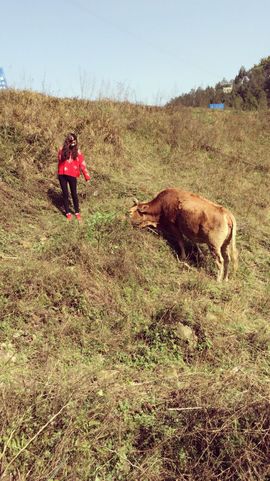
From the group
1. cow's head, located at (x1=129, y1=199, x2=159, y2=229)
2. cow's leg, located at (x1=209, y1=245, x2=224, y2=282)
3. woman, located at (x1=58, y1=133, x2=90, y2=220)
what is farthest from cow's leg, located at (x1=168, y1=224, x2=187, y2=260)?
woman, located at (x1=58, y1=133, x2=90, y2=220)

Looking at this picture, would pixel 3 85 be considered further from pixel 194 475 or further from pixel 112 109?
pixel 194 475

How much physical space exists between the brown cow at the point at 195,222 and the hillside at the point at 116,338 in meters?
0.30

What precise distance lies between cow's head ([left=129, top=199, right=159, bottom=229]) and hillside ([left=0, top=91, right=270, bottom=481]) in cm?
24

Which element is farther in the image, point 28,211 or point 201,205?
point 28,211

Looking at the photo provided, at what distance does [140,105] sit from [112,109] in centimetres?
237

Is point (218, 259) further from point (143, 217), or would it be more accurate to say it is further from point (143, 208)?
point (143, 208)

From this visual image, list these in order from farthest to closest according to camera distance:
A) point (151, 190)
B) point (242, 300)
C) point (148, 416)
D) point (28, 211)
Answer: point (151, 190) < point (28, 211) < point (242, 300) < point (148, 416)

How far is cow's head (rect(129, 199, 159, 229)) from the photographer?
303 inches

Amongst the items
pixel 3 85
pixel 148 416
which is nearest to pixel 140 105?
pixel 3 85

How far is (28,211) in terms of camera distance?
8070 mm

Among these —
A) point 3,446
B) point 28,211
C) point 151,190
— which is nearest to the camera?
point 3,446

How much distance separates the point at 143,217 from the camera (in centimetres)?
779

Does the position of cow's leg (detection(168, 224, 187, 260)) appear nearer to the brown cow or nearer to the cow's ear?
the brown cow

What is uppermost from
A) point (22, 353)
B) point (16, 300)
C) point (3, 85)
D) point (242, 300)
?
point (3, 85)
